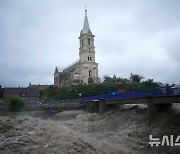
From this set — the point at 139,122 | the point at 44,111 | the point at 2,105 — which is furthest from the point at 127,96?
the point at 2,105

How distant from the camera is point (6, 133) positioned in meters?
25.0

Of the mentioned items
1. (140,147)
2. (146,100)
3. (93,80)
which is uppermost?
(93,80)

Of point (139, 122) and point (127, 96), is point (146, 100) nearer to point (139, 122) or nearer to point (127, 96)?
point (139, 122)

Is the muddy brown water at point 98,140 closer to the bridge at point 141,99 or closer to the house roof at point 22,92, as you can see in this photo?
the bridge at point 141,99

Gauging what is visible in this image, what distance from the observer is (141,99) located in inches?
1378

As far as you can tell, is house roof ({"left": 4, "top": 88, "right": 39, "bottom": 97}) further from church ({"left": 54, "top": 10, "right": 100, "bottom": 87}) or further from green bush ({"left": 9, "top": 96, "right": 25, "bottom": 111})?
church ({"left": 54, "top": 10, "right": 100, "bottom": 87})

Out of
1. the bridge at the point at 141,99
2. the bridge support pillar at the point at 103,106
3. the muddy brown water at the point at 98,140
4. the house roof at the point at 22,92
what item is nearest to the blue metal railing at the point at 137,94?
the bridge at the point at 141,99

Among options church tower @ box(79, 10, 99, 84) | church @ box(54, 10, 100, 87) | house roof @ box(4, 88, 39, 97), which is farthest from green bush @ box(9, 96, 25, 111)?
church tower @ box(79, 10, 99, 84)

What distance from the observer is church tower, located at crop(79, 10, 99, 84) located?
109 m

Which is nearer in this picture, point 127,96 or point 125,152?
point 125,152

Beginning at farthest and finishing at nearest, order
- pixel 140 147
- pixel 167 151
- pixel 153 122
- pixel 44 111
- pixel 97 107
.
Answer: pixel 44 111
pixel 97 107
pixel 153 122
pixel 140 147
pixel 167 151

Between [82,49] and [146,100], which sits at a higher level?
[82,49]

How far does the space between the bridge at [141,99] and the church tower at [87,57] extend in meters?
56.0

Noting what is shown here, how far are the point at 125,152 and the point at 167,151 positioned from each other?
3219mm
